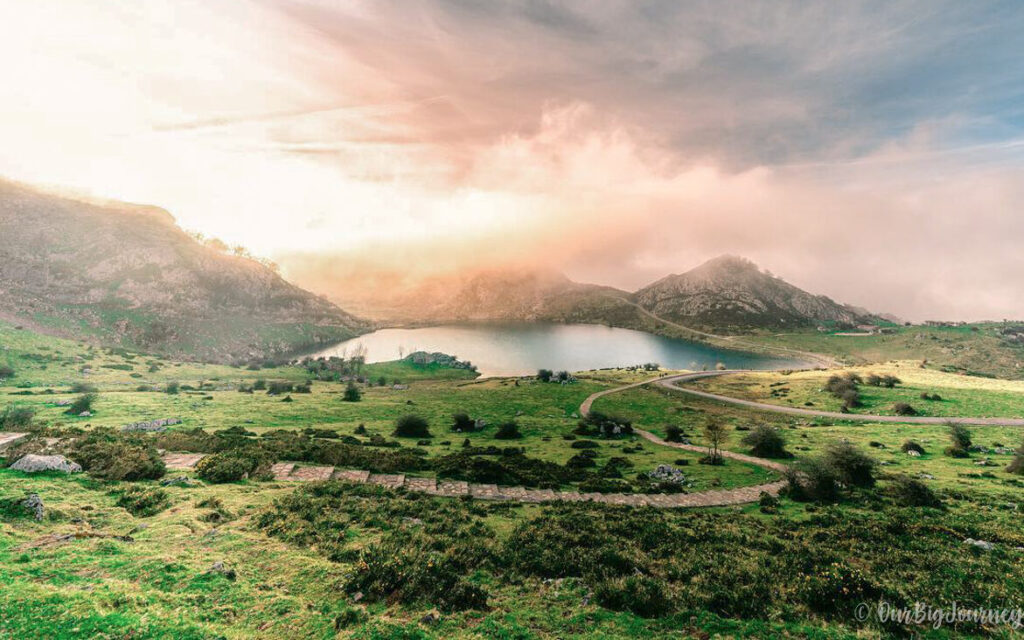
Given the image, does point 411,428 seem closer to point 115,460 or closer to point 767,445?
point 115,460

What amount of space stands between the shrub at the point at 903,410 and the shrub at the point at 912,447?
124 feet

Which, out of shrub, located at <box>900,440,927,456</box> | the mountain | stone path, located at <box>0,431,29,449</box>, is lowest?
shrub, located at <box>900,440,927,456</box>

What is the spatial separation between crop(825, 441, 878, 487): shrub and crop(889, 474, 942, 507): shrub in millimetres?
3310

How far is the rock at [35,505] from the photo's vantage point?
17000 millimetres

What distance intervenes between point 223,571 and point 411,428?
4069cm

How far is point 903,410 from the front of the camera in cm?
7900

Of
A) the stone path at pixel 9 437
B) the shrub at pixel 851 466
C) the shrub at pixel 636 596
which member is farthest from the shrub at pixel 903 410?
the stone path at pixel 9 437

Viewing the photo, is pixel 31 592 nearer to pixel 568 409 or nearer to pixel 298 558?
pixel 298 558

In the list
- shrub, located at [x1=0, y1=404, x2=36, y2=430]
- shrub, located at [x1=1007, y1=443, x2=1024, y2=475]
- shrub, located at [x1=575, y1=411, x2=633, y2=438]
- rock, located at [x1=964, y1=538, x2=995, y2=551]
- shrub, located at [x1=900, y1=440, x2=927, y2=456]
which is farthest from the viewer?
shrub, located at [x1=575, y1=411, x2=633, y2=438]

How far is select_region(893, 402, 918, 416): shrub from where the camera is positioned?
78.2 meters

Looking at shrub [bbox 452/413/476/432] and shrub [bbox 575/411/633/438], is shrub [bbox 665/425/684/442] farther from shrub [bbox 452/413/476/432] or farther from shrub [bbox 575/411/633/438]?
shrub [bbox 452/413/476/432]

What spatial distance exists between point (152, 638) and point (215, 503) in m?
13.4

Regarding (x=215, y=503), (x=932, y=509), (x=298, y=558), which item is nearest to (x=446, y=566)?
(x=298, y=558)

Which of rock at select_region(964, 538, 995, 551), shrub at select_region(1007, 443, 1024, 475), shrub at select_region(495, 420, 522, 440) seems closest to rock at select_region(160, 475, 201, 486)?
shrub at select_region(495, 420, 522, 440)
